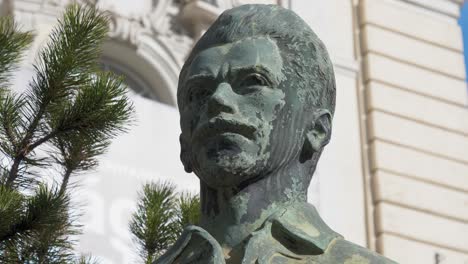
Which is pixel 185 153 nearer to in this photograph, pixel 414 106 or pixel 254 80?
pixel 254 80

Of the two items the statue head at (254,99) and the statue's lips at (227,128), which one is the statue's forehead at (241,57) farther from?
the statue's lips at (227,128)

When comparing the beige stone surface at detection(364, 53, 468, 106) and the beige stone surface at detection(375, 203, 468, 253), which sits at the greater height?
the beige stone surface at detection(364, 53, 468, 106)

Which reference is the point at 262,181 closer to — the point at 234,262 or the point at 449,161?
the point at 234,262

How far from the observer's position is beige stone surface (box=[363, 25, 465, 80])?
14031 mm

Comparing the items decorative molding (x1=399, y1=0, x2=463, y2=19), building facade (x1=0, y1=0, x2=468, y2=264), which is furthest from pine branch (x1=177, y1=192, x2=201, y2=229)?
decorative molding (x1=399, y1=0, x2=463, y2=19)

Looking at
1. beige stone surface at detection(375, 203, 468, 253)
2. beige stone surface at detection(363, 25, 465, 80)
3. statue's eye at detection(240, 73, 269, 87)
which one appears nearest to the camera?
statue's eye at detection(240, 73, 269, 87)

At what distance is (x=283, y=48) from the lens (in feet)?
10.2

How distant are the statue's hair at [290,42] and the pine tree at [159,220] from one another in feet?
9.43

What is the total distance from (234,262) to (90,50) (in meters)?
3.25

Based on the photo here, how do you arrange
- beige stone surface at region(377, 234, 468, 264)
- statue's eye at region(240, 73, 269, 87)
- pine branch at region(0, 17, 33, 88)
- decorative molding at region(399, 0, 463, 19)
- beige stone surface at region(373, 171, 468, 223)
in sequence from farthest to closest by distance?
1. decorative molding at region(399, 0, 463, 19)
2. beige stone surface at region(373, 171, 468, 223)
3. beige stone surface at region(377, 234, 468, 264)
4. pine branch at region(0, 17, 33, 88)
5. statue's eye at region(240, 73, 269, 87)

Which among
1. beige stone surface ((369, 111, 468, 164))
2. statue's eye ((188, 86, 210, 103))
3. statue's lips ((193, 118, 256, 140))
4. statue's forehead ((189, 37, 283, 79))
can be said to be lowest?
statue's lips ((193, 118, 256, 140))

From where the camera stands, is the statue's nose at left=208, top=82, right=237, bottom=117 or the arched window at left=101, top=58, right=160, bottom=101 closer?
the statue's nose at left=208, top=82, right=237, bottom=117

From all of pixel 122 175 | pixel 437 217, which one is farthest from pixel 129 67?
pixel 437 217

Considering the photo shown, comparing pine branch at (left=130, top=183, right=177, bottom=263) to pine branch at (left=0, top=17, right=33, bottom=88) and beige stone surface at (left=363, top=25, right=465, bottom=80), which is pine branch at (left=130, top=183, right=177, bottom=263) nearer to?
pine branch at (left=0, top=17, right=33, bottom=88)
